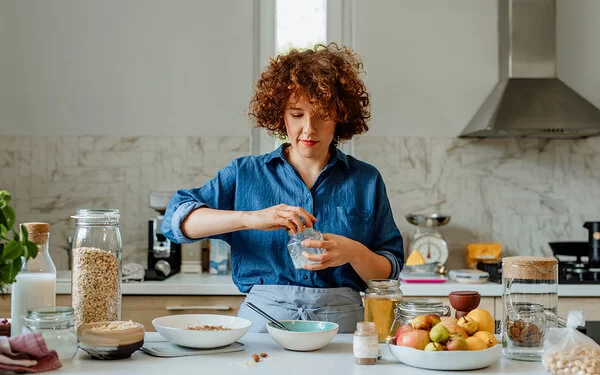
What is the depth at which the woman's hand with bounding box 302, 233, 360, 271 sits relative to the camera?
1845 millimetres

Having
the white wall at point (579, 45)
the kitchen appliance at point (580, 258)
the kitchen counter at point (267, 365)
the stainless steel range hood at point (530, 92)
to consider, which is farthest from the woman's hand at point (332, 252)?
the white wall at point (579, 45)

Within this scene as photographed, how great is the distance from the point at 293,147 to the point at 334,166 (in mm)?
145

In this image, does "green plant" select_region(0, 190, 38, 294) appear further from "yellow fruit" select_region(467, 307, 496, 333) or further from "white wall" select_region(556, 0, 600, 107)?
"white wall" select_region(556, 0, 600, 107)

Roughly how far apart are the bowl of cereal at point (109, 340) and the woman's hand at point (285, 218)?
439 mm

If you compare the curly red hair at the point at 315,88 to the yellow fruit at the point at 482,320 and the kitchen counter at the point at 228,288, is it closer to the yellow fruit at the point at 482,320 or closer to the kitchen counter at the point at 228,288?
the yellow fruit at the point at 482,320

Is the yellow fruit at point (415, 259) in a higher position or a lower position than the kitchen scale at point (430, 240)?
lower

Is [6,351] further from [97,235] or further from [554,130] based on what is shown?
[554,130]

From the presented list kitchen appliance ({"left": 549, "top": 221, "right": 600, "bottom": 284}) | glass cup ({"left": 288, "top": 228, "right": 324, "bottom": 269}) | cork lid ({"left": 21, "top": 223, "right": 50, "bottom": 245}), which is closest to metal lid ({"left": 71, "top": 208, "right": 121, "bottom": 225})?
cork lid ({"left": 21, "top": 223, "right": 50, "bottom": 245})

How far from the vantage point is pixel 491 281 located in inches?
136

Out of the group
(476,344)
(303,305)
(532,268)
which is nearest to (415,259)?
(303,305)

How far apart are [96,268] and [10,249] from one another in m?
0.25

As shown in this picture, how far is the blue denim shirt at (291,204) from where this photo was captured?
2143mm

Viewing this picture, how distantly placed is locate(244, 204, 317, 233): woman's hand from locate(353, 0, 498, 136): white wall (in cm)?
218

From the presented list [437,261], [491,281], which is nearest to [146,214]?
[437,261]
